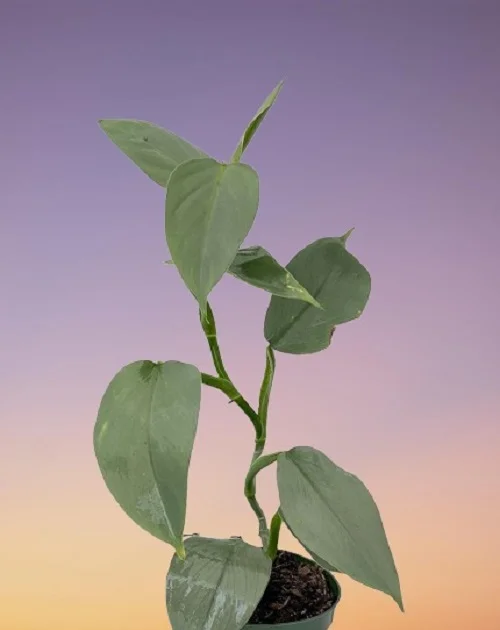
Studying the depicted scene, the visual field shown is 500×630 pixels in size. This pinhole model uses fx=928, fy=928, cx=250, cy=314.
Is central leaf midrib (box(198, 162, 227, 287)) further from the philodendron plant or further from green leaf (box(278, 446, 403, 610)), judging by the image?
green leaf (box(278, 446, 403, 610))

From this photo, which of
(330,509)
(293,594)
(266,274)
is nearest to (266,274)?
(266,274)

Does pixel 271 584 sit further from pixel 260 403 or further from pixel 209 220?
pixel 209 220

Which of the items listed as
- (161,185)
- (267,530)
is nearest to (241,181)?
(161,185)

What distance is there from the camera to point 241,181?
2.58 feet

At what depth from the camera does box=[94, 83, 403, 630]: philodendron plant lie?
77 centimetres

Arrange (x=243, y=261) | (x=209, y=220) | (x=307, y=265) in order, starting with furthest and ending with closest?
(x=307, y=265)
(x=243, y=261)
(x=209, y=220)

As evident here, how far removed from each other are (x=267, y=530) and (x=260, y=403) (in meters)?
0.15

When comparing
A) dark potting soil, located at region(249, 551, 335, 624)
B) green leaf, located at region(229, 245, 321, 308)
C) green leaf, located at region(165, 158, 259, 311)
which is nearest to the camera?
green leaf, located at region(165, 158, 259, 311)

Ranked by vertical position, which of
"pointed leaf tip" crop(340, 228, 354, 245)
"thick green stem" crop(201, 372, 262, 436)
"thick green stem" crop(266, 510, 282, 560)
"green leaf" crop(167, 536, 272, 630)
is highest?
"pointed leaf tip" crop(340, 228, 354, 245)

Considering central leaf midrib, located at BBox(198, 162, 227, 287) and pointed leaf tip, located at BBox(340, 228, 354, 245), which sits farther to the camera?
pointed leaf tip, located at BBox(340, 228, 354, 245)

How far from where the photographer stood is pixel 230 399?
3.17 ft

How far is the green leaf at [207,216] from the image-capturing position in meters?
0.74

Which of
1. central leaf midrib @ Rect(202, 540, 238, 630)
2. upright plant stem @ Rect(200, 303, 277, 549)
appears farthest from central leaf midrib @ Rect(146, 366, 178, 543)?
central leaf midrib @ Rect(202, 540, 238, 630)

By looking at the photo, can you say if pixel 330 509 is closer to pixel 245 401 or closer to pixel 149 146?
pixel 245 401
